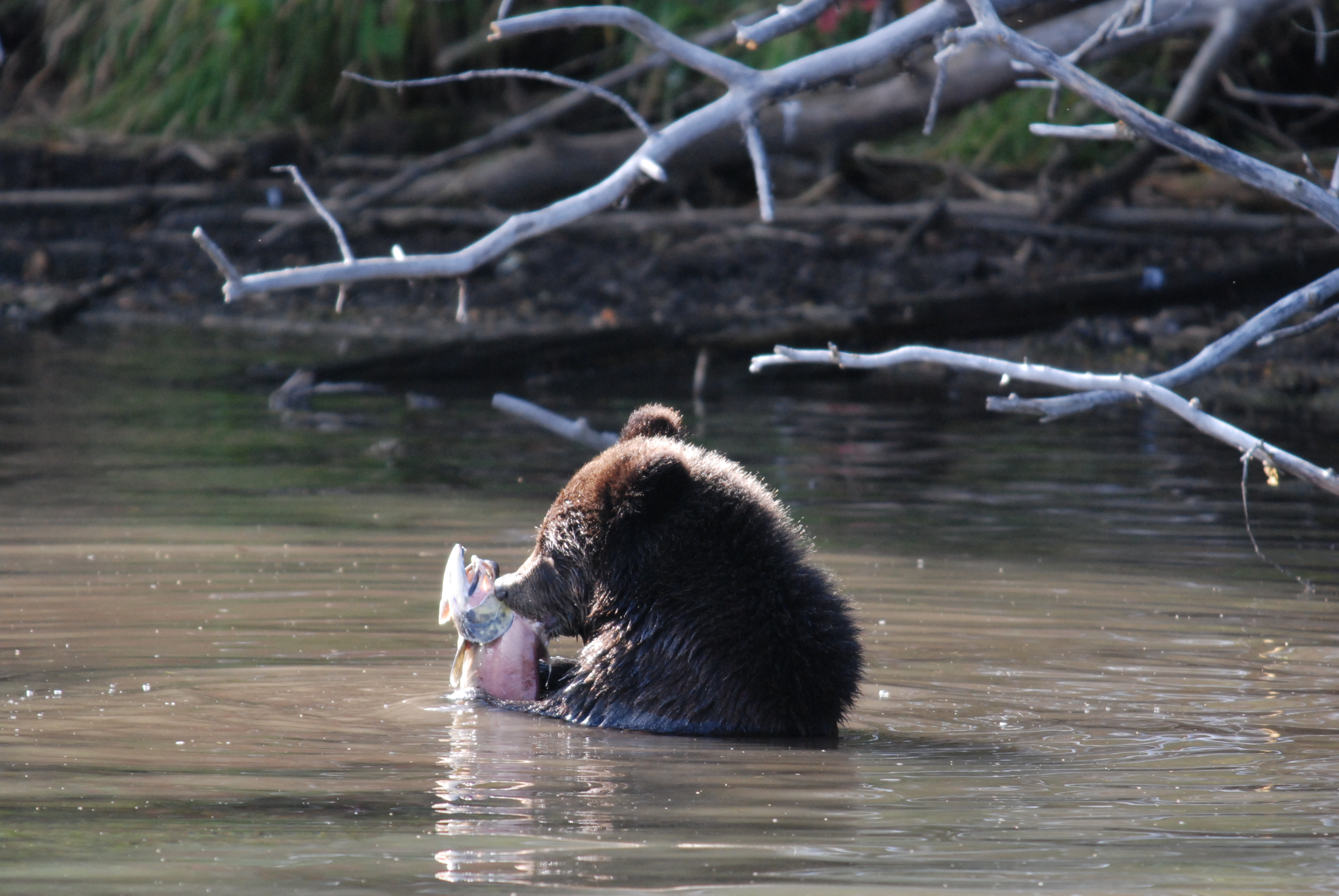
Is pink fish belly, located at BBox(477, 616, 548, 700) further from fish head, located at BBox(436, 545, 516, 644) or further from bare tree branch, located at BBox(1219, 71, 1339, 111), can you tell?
bare tree branch, located at BBox(1219, 71, 1339, 111)

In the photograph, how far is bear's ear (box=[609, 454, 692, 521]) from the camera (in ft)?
15.1

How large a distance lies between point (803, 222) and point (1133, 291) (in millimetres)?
3393

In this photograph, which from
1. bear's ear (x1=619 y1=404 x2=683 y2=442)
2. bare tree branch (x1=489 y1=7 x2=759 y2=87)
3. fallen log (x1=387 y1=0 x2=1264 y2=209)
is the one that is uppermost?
fallen log (x1=387 y1=0 x2=1264 y2=209)

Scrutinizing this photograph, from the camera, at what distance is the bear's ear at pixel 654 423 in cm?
518

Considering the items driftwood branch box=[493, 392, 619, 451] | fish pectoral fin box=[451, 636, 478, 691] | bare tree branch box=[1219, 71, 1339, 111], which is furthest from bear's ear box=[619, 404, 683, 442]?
bare tree branch box=[1219, 71, 1339, 111]

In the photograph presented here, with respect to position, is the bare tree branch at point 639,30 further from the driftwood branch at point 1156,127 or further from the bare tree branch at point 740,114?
the driftwood branch at point 1156,127

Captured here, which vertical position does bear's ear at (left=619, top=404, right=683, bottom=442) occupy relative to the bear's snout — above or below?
above

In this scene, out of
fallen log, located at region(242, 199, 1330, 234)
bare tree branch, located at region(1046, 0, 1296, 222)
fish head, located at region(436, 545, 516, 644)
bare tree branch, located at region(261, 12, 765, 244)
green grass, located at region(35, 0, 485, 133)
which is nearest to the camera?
fish head, located at region(436, 545, 516, 644)

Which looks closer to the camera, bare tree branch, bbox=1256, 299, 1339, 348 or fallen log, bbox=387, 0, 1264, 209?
bare tree branch, bbox=1256, 299, 1339, 348

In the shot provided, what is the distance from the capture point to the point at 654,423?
518cm

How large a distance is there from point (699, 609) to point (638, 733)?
360mm

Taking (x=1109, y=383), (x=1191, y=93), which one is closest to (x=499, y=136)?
(x=1191, y=93)

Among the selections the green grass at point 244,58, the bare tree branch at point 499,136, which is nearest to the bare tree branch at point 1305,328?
the bare tree branch at point 499,136

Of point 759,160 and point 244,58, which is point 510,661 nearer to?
point 759,160
